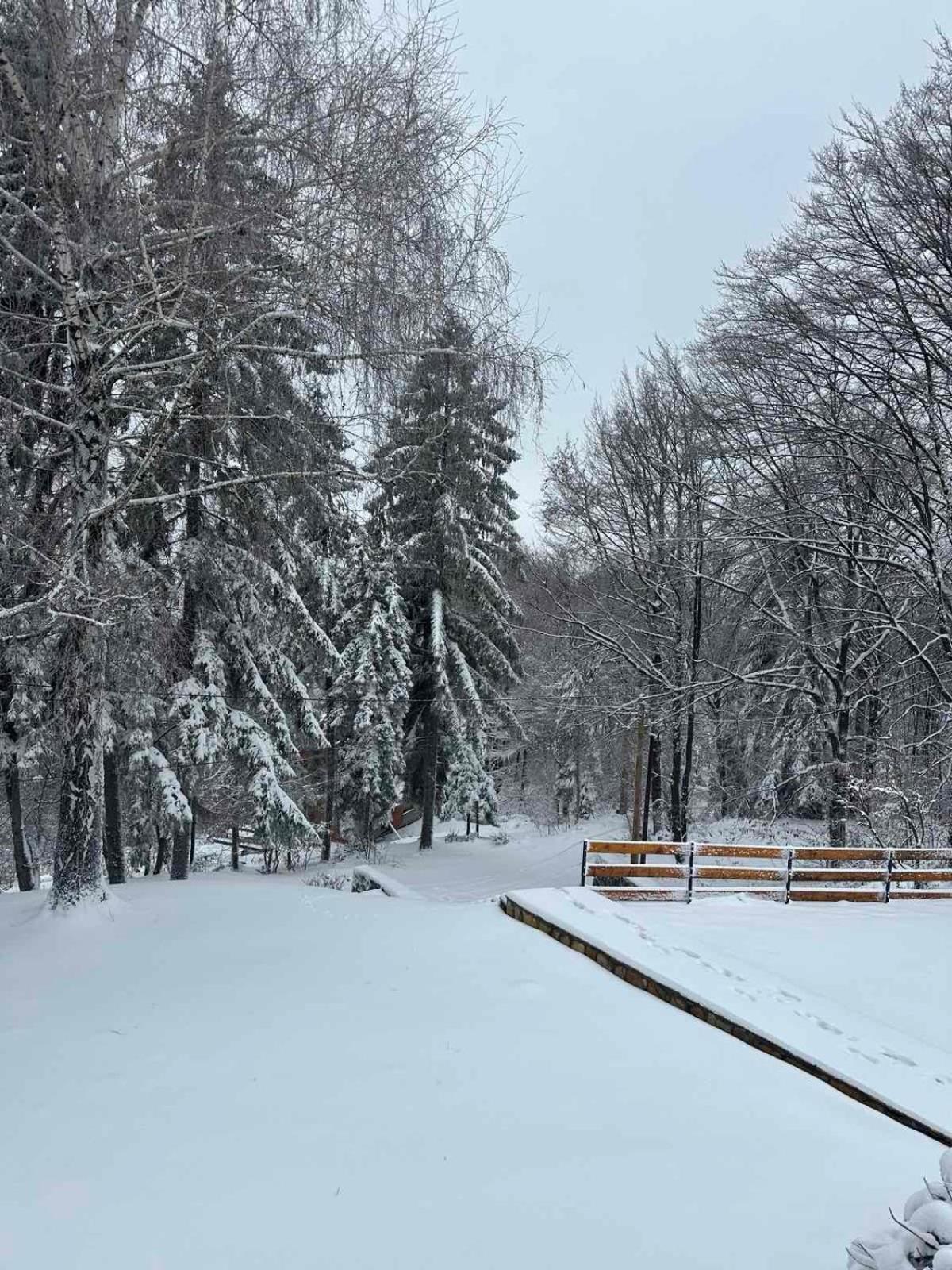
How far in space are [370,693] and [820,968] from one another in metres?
13.9

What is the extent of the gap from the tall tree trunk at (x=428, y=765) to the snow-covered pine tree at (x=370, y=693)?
34.0 inches

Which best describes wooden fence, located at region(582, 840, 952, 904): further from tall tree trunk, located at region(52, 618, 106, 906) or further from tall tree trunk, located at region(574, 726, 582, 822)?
tall tree trunk, located at region(574, 726, 582, 822)

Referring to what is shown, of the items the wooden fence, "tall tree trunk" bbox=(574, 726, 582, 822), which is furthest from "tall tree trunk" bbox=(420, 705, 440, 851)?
the wooden fence

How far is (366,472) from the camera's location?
7734 millimetres

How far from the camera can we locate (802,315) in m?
11.3

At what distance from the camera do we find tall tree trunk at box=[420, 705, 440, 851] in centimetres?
2191

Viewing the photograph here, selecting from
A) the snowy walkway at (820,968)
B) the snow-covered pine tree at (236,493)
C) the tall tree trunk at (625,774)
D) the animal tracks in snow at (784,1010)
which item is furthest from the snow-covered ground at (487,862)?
the animal tracks in snow at (784,1010)

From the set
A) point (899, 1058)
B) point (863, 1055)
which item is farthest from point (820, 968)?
point (863, 1055)

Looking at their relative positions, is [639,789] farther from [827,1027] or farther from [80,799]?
[80,799]

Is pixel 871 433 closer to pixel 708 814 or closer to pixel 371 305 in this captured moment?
pixel 371 305

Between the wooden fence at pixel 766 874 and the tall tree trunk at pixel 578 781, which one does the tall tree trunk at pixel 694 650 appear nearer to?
the wooden fence at pixel 766 874

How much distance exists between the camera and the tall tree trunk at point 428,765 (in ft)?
71.9

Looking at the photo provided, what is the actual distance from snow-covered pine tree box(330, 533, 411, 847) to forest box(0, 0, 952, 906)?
4.4 inches

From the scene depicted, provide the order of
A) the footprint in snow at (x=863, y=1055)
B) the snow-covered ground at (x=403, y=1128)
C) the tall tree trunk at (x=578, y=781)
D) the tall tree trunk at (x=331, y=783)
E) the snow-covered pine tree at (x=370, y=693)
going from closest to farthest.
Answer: the snow-covered ground at (x=403, y=1128), the footprint in snow at (x=863, y=1055), the snow-covered pine tree at (x=370, y=693), the tall tree trunk at (x=331, y=783), the tall tree trunk at (x=578, y=781)
